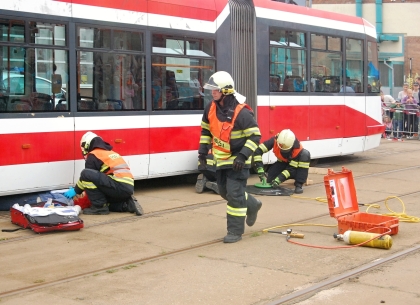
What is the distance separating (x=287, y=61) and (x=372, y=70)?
11.9 feet

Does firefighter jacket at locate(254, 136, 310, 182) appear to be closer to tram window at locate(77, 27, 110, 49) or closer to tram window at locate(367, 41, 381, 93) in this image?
tram window at locate(77, 27, 110, 49)

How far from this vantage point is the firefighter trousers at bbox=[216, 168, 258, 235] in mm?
8344

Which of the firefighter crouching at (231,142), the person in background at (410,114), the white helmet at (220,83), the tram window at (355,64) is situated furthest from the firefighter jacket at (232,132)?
the person in background at (410,114)

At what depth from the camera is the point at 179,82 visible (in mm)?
12531

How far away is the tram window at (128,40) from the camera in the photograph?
11477mm

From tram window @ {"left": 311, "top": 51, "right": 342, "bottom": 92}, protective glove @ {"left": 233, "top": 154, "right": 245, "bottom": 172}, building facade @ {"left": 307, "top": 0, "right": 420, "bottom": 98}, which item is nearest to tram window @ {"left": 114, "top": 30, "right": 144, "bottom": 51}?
protective glove @ {"left": 233, "top": 154, "right": 245, "bottom": 172}

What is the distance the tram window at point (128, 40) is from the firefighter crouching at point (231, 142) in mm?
3448

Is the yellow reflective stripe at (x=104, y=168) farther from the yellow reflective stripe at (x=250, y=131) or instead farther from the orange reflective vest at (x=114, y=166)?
the yellow reflective stripe at (x=250, y=131)

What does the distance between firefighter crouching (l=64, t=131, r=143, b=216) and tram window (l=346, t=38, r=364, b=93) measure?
26.2 ft

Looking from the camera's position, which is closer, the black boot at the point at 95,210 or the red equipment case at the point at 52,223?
the red equipment case at the point at 52,223

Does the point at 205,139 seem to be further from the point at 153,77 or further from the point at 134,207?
the point at 153,77

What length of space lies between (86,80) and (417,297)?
247 inches

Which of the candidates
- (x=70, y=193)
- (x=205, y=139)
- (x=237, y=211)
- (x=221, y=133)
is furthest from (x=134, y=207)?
(x=221, y=133)

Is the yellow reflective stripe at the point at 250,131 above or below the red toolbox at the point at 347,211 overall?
above
